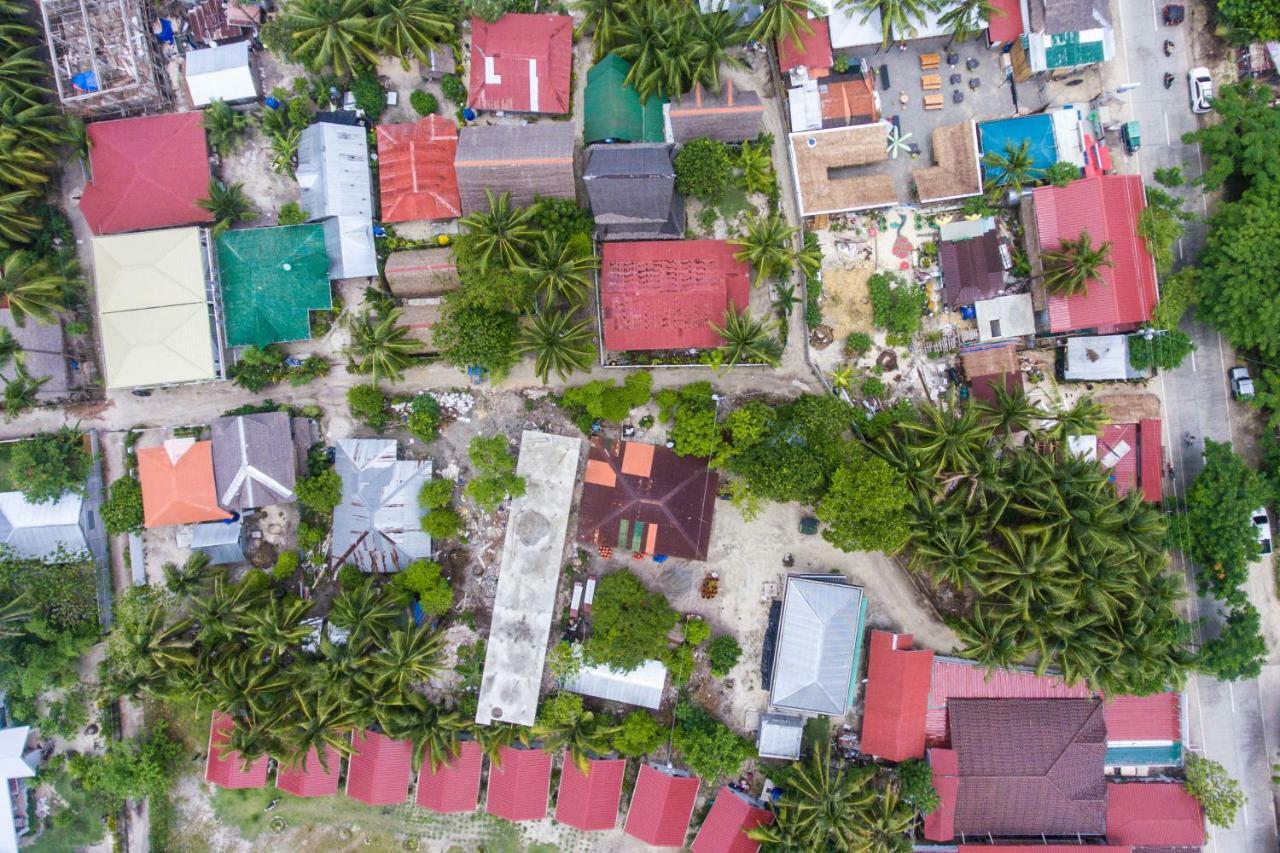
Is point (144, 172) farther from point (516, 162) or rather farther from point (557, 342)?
point (557, 342)

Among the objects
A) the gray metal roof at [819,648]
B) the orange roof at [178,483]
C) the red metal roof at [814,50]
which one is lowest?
the gray metal roof at [819,648]

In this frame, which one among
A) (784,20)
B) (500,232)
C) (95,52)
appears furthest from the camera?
(95,52)

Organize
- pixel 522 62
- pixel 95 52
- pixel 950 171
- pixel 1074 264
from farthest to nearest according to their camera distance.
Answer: pixel 950 171
pixel 522 62
pixel 95 52
pixel 1074 264

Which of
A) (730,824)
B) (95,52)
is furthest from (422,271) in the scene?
(730,824)

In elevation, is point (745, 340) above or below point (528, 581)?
above

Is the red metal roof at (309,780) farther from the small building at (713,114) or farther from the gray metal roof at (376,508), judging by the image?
the small building at (713,114)

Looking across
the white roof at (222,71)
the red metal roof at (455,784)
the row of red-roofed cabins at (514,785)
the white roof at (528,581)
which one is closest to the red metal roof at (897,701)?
the row of red-roofed cabins at (514,785)

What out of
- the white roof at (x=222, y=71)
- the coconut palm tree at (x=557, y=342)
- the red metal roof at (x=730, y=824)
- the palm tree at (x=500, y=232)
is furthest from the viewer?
the white roof at (x=222, y=71)
